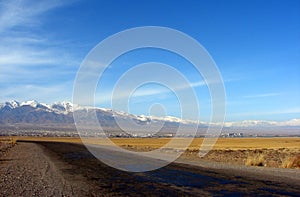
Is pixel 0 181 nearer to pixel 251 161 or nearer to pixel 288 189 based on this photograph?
pixel 288 189

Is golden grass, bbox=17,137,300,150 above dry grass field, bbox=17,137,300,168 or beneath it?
above

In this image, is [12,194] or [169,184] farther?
[169,184]

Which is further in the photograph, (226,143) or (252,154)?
(226,143)

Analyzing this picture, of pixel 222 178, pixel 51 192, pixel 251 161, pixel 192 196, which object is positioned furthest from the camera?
pixel 251 161

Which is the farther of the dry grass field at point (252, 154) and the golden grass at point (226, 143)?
the golden grass at point (226, 143)

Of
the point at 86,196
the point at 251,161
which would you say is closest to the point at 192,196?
the point at 86,196

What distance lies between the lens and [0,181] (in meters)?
17.0

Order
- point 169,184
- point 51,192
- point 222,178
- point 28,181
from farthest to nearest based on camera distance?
1. point 222,178
2. point 28,181
3. point 169,184
4. point 51,192

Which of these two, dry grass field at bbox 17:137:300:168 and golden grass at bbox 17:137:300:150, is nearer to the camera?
dry grass field at bbox 17:137:300:168

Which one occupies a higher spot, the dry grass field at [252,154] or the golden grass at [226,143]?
the golden grass at [226,143]

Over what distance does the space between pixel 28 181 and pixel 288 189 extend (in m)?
10.3

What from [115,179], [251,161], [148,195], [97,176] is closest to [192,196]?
[148,195]

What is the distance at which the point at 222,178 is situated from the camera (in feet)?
59.8

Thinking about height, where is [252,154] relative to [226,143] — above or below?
below
